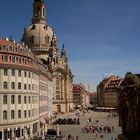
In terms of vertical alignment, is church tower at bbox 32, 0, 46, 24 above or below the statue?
above

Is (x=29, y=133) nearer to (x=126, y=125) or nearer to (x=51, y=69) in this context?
(x=126, y=125)

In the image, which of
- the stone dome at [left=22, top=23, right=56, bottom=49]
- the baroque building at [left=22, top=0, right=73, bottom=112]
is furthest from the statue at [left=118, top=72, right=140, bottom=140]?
the stone dome at [left=22, top=23, right=56, bottom=49]

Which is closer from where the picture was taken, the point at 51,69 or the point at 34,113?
the point at 34,113

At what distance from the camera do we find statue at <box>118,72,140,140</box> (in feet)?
39.2

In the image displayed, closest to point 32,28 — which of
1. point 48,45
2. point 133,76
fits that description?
point 48,45

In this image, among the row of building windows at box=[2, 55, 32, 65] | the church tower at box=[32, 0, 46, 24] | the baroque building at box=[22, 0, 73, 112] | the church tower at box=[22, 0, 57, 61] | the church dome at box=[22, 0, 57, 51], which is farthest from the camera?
the church tower at box=[32, 0, 46, 24]

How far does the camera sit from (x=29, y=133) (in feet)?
212

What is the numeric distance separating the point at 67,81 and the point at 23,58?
9346 centimetres

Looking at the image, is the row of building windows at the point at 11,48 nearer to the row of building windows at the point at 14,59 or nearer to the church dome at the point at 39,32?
the row of building windows at the point at 14,59

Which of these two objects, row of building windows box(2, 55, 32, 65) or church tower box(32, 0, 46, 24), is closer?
row of building windows box(2, 55, 32, 65)

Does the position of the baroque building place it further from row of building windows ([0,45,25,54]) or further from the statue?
the statue

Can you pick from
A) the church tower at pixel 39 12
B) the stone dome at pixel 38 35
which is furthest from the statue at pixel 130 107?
the church tower at pixel 39 12

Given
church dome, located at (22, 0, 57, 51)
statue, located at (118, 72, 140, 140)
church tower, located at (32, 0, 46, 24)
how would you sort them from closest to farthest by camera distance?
statue, located at (118, 72, 140, 140) < church dome, located at (22, 0, 57, 51) < church tower, located at (32, 0, 46, 24)

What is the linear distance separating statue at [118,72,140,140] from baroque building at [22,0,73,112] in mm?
130821
